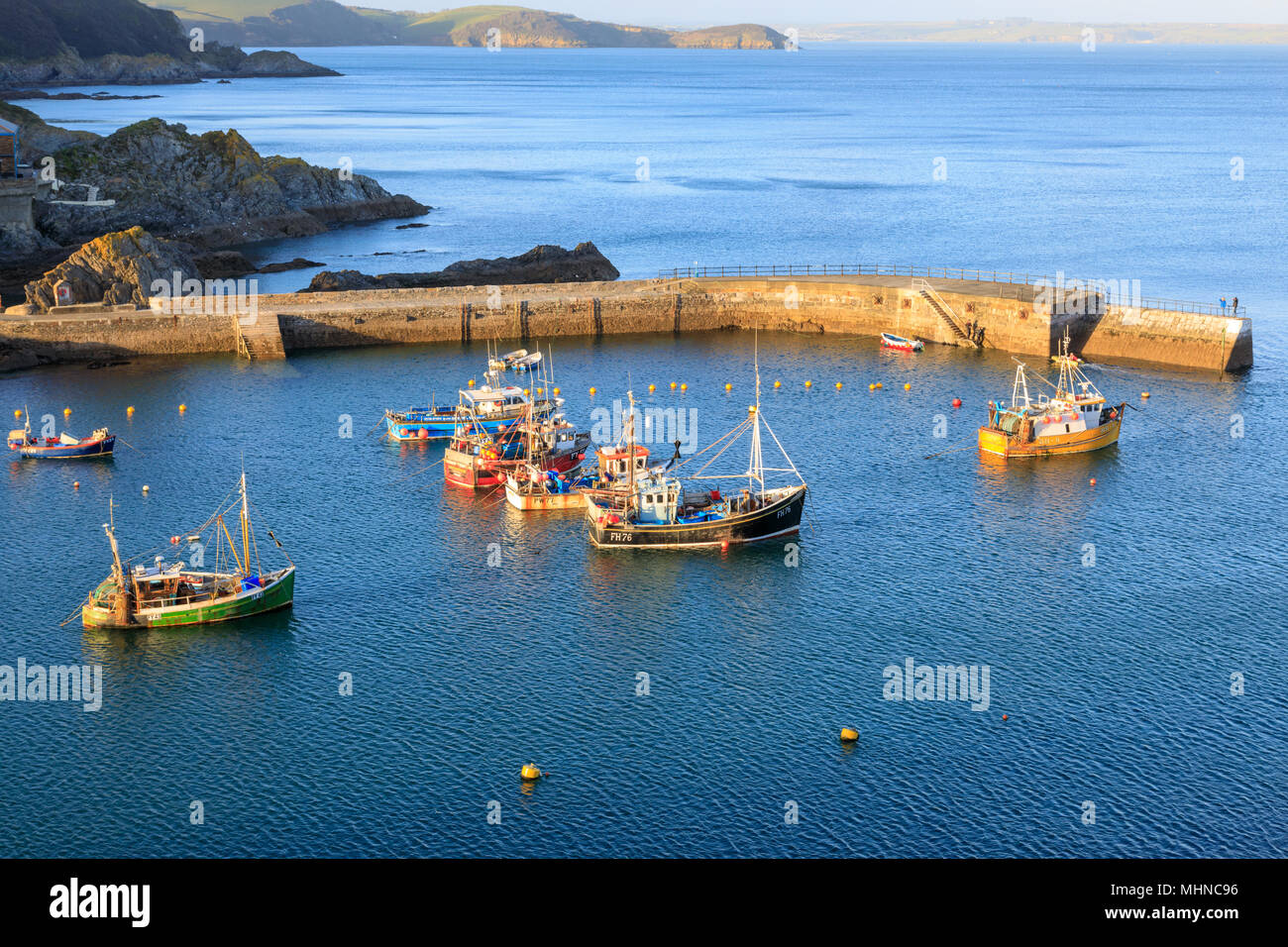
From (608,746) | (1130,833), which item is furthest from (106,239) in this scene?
(1130,833)

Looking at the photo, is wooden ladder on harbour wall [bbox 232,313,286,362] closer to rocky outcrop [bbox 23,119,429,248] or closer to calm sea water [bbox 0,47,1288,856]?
calm sea water [bbox 0,47,1288,856]

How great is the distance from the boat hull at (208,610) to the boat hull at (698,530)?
13.6 m

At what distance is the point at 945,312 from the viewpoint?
91625 millimetres

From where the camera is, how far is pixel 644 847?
119 feet

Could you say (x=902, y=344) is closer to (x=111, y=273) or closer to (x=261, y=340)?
(x=261, y=340)

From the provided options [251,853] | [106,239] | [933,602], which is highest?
[106,239]

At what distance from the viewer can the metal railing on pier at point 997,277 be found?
97.8 m

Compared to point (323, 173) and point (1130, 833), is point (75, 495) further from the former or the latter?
point (323, 173)

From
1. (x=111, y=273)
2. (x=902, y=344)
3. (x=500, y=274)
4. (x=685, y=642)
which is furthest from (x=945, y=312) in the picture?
(x=111, y=273)

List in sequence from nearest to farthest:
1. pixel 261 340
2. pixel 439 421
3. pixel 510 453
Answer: pixel 510 453 → pixel 439 421 → pixel 261 340

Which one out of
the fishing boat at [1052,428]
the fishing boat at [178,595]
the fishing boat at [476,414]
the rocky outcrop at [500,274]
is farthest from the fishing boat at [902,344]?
the fishing boat at [178,595]

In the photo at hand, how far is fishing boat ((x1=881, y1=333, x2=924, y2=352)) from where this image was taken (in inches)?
3556

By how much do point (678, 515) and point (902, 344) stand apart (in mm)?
37979

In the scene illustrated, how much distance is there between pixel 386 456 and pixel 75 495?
599 inches
